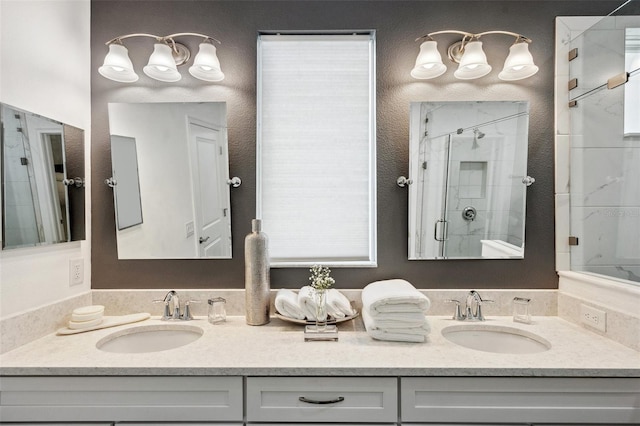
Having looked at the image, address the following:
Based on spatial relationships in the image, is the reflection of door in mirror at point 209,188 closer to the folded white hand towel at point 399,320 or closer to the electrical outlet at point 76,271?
the electrical outlet at point 76,271

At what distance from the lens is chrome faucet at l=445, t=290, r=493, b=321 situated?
62.3 inches

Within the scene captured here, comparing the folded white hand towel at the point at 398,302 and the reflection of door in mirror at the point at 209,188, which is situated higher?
the reflection of door in mirror at the point at 209,188

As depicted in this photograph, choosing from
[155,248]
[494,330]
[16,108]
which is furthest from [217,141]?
[494,330]

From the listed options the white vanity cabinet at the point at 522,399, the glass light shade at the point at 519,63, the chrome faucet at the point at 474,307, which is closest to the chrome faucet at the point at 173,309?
the white vanity cabinet at the point at 522,399

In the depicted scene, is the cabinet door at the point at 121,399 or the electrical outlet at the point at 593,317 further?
the electrical outlet at the point at 593,317

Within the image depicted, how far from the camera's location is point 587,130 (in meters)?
1.57

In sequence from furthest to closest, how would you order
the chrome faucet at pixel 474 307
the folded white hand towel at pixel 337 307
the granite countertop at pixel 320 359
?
the chrome faucet at pixel 474 307
the folded white hand towel at pixel 337 307
the granite countertop at pixel 320 359

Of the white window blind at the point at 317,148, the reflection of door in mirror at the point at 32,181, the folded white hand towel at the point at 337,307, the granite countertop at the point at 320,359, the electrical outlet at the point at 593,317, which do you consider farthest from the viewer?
the white window blind at the point at 317,148

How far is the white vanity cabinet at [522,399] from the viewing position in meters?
1.14

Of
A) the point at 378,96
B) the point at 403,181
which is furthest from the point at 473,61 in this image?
the point at 403,181

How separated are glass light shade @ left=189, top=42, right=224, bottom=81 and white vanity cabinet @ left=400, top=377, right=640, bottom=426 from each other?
59.8 inches

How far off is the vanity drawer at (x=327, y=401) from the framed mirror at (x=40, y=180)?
103cm

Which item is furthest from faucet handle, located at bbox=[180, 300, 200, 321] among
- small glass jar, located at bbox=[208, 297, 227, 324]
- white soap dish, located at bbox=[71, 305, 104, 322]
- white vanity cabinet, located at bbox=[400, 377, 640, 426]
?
white vanity cabinet, located at bbox=[400, 377, 640, 426]

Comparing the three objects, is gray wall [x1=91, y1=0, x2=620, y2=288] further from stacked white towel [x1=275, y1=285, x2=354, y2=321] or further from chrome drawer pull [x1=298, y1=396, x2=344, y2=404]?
chrome drawer pull [x1=298, y1=396, x2=344, y2=404]
